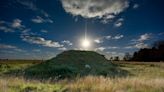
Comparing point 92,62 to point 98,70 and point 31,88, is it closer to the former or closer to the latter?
point 98,70

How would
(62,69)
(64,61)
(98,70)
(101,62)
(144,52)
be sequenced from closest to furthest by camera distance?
1. (62,69)
2. (98,70)
3. (64,61)
4. (101,62)
5. (144,52)

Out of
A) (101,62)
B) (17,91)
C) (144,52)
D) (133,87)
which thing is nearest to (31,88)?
(17,91)

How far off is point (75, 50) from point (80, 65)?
7192mm

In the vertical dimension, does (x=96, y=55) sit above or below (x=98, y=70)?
above

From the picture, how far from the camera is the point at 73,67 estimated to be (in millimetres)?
29094

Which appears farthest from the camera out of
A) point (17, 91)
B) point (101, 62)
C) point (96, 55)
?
point (96, 55)

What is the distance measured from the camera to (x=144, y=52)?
67.9 m

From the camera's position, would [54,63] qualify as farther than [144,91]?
Yes

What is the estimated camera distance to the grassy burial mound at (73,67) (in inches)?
1033

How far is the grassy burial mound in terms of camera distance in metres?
26.2

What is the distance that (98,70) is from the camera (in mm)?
29500

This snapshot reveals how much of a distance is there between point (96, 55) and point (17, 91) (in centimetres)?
2745

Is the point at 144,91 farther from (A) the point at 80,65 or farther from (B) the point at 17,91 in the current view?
(A) the point at 80,65

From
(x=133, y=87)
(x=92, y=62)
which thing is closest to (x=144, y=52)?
(x=92, y=62)
